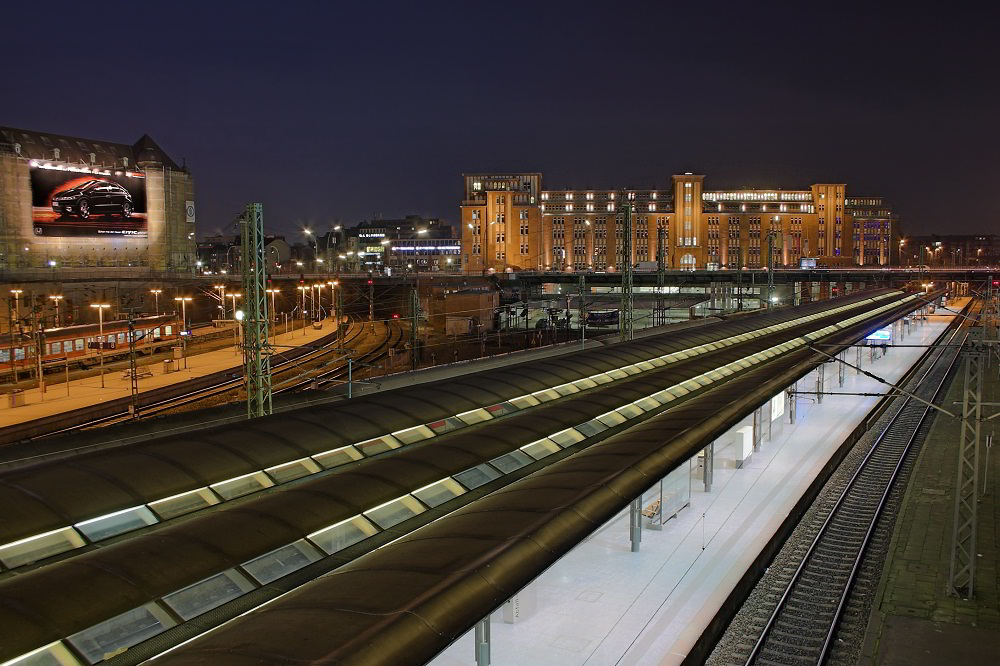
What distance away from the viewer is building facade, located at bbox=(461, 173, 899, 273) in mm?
119750

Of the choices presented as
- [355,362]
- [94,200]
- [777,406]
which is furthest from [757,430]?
[94,200]

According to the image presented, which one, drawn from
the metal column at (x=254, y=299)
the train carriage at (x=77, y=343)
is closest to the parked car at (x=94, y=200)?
the train carriage at (x=77, y=343)

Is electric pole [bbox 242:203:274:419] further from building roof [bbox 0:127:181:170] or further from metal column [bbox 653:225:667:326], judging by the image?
building roof [bbox 0:127:181:170]

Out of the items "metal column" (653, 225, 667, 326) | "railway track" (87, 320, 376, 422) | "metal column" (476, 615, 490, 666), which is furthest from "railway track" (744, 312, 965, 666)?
"metal column" (653, 225, 667, 326)

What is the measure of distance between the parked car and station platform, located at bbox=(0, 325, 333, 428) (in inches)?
1053

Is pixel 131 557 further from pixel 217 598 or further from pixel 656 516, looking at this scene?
pixel 656 516

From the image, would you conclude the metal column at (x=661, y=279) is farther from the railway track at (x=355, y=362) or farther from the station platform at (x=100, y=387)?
the station platform at (x=100, y=387)

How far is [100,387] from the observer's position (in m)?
33.2

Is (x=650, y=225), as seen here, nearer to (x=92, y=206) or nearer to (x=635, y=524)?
(x=92, y=206)

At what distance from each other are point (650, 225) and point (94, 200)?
84.2 meters

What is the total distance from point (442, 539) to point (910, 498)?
16.0 metres

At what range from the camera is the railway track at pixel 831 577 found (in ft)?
40.1

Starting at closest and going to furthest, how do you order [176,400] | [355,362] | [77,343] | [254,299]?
1. [254,299]
2. [355,362]
3. [176,400]
4. [77,343]

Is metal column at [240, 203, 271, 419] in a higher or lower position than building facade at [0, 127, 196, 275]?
lower
